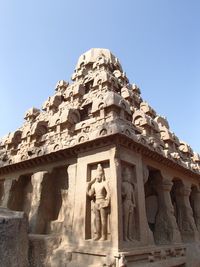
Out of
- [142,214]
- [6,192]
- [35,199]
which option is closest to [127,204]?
[142,214]

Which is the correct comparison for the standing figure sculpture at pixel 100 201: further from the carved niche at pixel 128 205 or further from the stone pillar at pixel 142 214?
the stone pillar at pixel 142 214

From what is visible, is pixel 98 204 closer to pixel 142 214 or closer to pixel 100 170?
pixel 100 170

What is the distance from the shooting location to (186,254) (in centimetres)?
951

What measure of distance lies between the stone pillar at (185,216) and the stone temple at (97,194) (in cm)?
4

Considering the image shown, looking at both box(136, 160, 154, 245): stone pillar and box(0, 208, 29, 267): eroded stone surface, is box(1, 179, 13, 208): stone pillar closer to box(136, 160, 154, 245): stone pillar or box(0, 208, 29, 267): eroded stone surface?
box(136, 160, 154, 245): stone pillar

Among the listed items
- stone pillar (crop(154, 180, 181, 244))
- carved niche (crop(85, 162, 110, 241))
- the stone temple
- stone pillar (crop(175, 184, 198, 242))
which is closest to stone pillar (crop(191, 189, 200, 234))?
the stone temple

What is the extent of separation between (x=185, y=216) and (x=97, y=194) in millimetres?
5709

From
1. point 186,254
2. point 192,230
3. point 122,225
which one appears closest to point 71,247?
point 122,225

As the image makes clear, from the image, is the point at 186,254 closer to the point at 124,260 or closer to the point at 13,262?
the point at 124,260

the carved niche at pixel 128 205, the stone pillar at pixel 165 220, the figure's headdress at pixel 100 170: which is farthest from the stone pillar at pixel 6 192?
the stone pillar at pixel 165 220

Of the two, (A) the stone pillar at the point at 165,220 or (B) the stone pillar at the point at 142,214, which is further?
(A) the stone pillar at the point at 165,220

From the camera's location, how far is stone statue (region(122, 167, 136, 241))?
285 inches

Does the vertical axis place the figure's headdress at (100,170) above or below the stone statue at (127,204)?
above

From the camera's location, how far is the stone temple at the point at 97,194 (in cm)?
686
